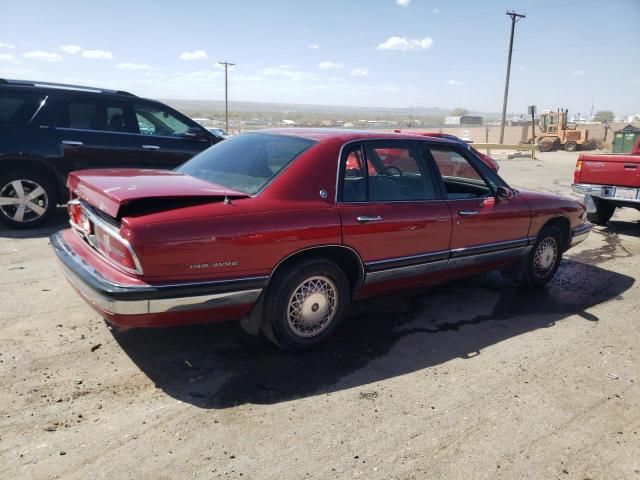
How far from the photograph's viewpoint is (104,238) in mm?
3299

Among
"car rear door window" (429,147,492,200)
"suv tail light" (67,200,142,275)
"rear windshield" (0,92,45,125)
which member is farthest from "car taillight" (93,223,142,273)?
"rear windshield" (0,92,45,125)

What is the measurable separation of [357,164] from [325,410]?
1.83 meters

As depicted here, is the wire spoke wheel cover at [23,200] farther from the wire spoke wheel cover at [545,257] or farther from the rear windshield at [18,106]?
the wire spoke wheel cover at [545,257]

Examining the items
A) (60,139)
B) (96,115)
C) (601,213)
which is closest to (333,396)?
(60,139)

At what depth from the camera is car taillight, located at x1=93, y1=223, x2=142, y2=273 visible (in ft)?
9.85

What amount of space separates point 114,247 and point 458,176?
3357 mm

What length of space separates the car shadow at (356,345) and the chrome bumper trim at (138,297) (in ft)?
1.78

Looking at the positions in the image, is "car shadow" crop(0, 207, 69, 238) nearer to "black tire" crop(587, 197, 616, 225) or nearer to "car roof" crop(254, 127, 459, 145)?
"car roof" crop(254, 127, 459, 145)

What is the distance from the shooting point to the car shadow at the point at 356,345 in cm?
331

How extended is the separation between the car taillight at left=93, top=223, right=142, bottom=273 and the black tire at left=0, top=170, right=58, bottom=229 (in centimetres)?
402

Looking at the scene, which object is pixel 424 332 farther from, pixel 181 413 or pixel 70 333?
pixel 70 333

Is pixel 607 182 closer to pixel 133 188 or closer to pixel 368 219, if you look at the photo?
pixel 368 219

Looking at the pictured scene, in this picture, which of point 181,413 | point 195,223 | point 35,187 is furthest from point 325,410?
point 35,187

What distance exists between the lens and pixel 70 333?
3.89 metres
